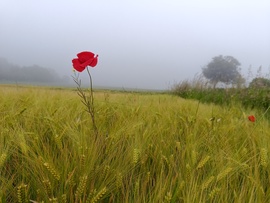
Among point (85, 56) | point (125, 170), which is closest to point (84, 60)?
point (85, 56)

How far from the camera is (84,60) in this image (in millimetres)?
867

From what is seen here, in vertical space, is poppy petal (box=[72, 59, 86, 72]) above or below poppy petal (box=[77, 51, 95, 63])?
below

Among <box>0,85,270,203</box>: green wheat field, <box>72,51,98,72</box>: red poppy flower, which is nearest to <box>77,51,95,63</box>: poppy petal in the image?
<box>72,51,98,72</box>: red poppy flower

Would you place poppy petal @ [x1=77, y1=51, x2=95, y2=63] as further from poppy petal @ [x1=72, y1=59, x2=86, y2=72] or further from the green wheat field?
the green wheat field

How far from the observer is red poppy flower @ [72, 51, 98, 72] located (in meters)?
0.83

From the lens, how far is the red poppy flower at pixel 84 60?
835mm

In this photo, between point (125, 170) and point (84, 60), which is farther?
point (84, 60)

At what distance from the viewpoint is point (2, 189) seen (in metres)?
0.54

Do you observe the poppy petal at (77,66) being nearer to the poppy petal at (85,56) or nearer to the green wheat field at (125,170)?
the poppy petal at (85,56)

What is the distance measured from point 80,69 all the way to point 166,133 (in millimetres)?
453

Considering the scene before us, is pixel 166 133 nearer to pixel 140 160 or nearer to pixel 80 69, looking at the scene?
pixel 140 160

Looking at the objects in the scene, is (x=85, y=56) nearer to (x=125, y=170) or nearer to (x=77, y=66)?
(x=77, y=66)

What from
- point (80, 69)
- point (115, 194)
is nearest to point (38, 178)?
point (115, 194)

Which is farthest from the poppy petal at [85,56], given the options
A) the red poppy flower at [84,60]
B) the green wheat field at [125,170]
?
the green wheat field at [125,170]
